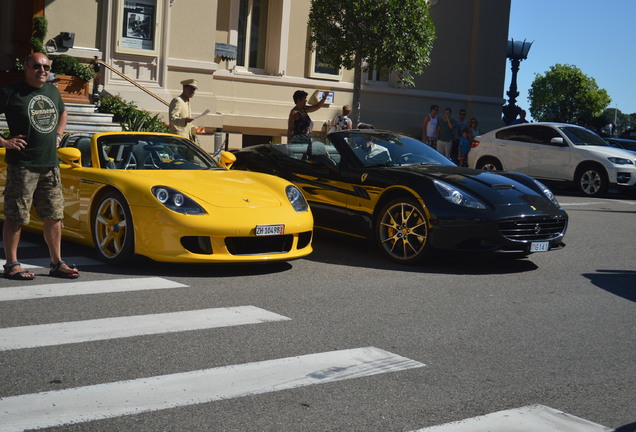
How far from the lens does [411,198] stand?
9281mm

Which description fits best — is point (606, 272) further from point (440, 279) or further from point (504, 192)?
point (440, 279)

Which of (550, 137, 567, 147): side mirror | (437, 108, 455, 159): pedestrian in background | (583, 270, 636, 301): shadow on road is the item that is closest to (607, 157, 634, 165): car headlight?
(550, 137, 567, 147): side mirror

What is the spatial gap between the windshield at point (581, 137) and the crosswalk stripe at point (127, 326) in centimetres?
1475

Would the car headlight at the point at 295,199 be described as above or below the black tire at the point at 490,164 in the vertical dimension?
above

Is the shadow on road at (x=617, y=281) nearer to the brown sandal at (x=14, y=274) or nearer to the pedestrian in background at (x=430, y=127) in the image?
the brown sandal at (x=14, y=274)

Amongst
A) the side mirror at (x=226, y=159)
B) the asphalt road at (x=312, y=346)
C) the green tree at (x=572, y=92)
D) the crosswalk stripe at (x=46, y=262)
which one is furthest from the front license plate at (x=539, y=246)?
the green tree at (x=572, y=92)


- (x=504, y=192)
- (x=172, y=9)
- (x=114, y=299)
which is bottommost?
(x=114, y=299)

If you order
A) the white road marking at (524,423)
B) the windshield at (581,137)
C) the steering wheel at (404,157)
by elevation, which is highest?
the windshield at (581,137)

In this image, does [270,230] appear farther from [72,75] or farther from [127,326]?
[72,75]

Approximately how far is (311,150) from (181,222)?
307 centimetres

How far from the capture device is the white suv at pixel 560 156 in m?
19.4

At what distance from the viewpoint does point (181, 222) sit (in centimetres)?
788

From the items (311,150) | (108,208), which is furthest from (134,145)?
(311,150)

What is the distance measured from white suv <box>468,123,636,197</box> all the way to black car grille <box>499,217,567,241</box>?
10.5m
